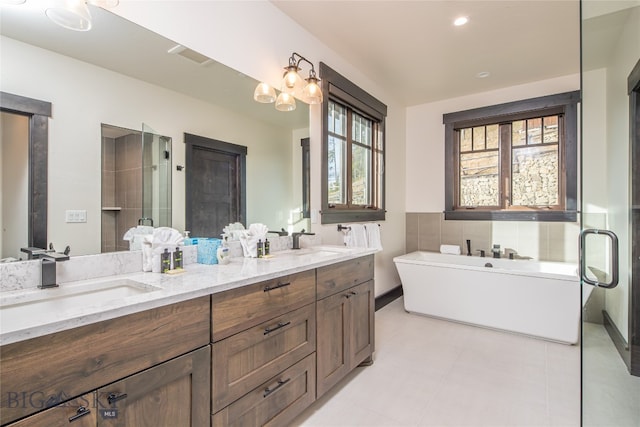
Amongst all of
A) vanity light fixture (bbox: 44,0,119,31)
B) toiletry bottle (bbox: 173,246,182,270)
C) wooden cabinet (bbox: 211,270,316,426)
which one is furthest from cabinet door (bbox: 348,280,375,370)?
vanity light fixture (bbox: 44,0,119,31)

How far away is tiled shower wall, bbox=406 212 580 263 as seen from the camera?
339cm

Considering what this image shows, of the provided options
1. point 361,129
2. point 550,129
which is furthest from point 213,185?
point 550,129

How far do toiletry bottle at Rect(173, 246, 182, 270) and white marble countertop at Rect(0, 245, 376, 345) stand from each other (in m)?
0.06

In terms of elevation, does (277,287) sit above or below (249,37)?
below

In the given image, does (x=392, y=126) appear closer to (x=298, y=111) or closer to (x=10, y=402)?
(x=298, y=111)

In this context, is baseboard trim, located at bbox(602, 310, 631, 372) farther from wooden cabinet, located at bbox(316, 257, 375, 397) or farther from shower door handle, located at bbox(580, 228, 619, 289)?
wooden cabinet, located at bbox(316, 257, 375, 397)

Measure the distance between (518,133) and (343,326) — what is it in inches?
129

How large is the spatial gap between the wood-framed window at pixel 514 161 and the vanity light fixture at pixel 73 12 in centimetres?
382

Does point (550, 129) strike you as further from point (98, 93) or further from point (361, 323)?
point (98, 93)

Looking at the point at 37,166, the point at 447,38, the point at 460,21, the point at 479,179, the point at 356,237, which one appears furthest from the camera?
the point at 479,179

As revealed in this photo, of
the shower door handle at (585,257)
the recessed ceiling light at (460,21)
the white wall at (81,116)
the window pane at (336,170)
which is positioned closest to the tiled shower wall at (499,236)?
the window pane at (336,170)

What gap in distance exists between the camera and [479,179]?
395 cm

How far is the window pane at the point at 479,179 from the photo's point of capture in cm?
385

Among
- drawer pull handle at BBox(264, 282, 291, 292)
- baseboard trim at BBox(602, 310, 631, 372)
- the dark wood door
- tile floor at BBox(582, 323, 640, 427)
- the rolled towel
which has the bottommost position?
tile floor at BBox(582, 323, 640, 427)
